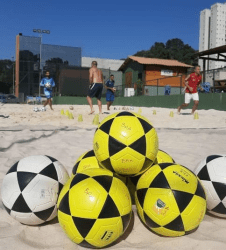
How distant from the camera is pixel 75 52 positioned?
42.1 m

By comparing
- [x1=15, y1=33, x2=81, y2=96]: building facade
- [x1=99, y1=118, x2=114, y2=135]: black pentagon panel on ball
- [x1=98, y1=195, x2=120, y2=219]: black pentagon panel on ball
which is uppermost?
[x1=15, y1=33, x2=81, y2=96]: building facade

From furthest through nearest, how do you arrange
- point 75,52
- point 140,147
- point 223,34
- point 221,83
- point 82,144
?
point 75,52 → point 223,34 → point 221,83 → point 82,144 → point 140,147

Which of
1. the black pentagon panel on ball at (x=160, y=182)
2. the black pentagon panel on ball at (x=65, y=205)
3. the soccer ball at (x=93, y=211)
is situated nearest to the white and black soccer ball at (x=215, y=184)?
the black pentagon panel on ball at (x=160, y=182)

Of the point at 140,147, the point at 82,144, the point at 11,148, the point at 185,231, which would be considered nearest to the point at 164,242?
the point at 185,231

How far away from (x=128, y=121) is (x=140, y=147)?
0.95 ft

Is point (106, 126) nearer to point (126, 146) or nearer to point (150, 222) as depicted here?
point (126, 146)

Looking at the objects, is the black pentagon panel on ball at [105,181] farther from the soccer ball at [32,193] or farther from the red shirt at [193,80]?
the red shirt at [193,80]

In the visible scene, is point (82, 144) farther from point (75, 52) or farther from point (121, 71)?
point (75, 52)

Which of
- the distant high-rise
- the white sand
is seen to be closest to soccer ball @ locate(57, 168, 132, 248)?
the white sand

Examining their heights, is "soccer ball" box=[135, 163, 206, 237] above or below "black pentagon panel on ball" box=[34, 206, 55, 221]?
above

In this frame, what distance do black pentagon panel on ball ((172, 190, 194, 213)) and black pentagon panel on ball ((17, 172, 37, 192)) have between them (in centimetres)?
133

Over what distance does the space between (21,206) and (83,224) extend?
2.38 ft

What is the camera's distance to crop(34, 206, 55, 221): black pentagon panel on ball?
232cm

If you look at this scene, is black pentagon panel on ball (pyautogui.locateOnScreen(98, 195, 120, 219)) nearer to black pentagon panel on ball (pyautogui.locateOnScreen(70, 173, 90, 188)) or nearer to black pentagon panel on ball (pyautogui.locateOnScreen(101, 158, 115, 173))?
black pentagon panel on ball (pyautogui.locateOnScreen(70, 173, 90, 188))
